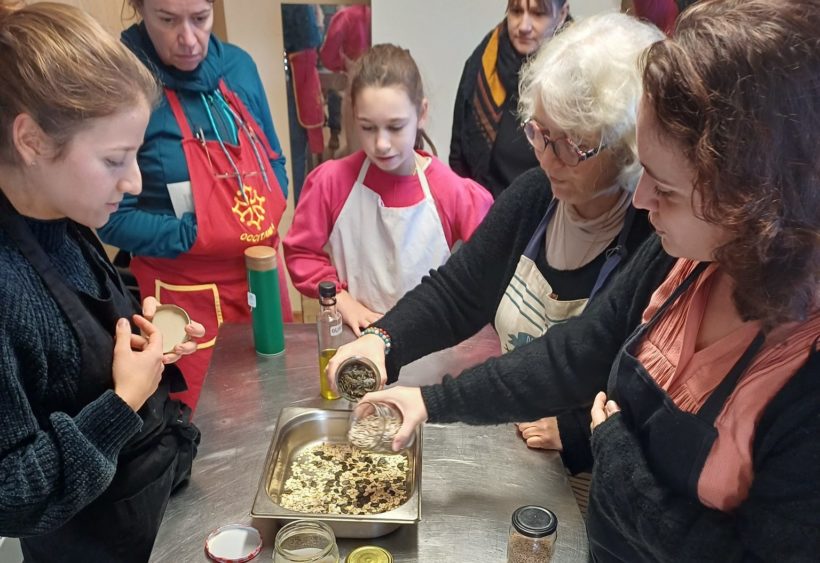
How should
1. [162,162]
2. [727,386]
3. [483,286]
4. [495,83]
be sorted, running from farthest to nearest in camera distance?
[495,83] → [162,162] → [483,286] → [727,386]

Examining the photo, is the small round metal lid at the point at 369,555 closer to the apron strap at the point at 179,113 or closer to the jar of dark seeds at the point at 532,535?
the jar of dark seeds at the point at 532,535

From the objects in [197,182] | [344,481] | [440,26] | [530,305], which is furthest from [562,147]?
[440,26]

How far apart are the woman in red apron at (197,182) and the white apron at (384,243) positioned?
27cm

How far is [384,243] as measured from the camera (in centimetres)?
200

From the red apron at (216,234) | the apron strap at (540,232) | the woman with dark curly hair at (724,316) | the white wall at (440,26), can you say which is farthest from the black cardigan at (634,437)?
the white wall at (440,26)

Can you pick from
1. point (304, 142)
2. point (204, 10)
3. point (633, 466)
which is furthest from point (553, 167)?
point (304, 142)

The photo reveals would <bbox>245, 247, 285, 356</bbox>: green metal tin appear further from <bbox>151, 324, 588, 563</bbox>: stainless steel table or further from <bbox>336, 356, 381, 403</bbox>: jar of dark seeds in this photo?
<bbox>336, 356, 381, 403</bbox>: jar of dark seeds

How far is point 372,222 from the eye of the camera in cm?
199

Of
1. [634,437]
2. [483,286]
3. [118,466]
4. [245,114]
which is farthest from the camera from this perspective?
[245,114]

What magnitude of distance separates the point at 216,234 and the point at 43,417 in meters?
0.92

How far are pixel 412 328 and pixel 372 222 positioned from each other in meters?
0.54

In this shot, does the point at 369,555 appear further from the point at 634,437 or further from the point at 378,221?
the point at 378,221

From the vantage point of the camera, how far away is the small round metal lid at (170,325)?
4.46 feet

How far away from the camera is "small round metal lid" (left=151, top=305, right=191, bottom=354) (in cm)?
136
